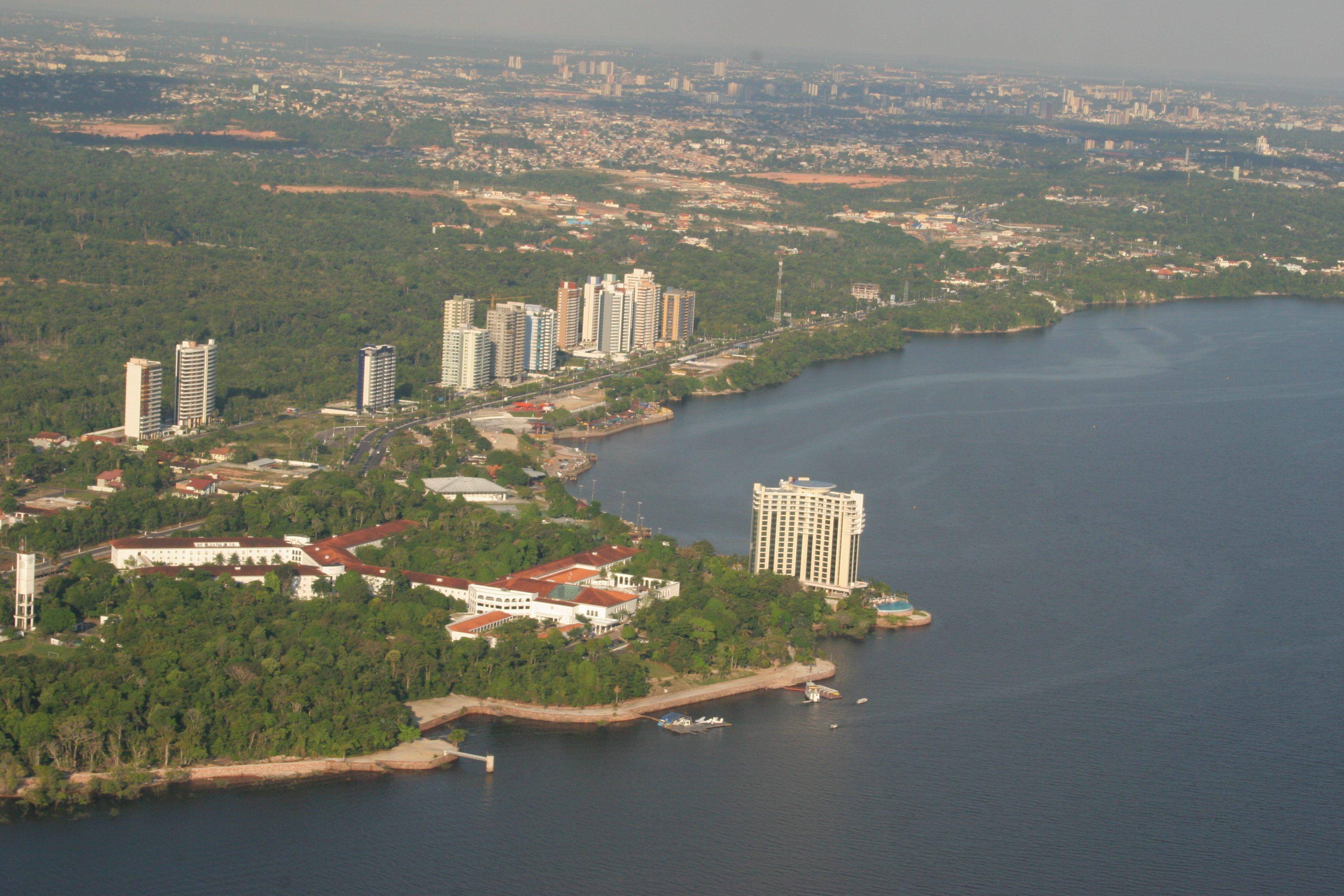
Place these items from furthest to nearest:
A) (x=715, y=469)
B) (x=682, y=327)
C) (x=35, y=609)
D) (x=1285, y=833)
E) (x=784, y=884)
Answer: (x=682, y=327), (x=715, y=469), (x=35, y=609), (x=1285, y=833), (x=784, y=884)

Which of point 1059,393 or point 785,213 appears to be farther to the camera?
point 785,213

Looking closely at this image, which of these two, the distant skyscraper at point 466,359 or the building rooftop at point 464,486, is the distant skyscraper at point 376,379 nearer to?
the distant skyscraper at point 466,359

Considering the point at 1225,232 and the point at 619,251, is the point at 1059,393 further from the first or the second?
the point at 1225,232

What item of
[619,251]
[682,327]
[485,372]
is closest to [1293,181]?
[619,251]

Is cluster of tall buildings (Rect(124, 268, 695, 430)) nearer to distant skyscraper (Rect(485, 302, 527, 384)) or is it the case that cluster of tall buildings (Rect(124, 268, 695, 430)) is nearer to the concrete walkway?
distant skyscraper (Rect(485, 302, 527, 384))

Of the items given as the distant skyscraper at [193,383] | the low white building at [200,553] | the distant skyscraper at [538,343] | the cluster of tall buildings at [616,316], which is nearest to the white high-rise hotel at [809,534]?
the low white building at [200,553]

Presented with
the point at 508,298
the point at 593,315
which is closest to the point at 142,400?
the point at 593,315

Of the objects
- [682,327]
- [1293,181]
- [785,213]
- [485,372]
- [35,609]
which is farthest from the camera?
[1293,181]
